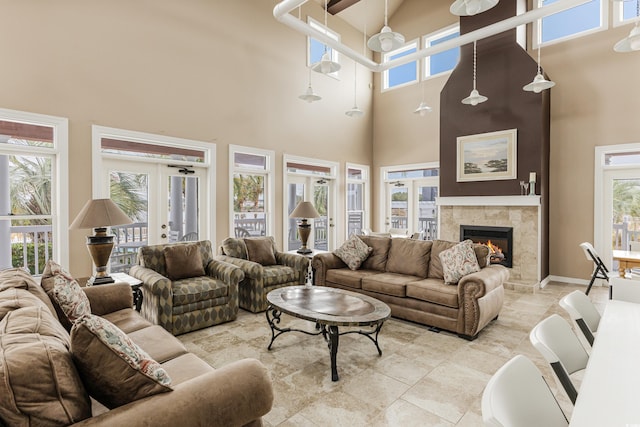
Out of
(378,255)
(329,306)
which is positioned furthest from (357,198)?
(329,306)

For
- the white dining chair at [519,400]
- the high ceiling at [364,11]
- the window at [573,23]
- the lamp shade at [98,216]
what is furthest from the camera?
the high ceiling at [364,11]

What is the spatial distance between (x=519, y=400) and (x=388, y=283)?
2.91 meters

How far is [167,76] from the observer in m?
4.81

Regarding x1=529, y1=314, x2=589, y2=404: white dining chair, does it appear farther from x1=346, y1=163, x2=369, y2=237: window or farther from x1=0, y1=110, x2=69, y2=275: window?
x1=346, y1=163, x2=369, y2=237: window

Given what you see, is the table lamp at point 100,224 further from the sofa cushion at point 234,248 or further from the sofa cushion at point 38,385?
the sofa cushion at point 38,385

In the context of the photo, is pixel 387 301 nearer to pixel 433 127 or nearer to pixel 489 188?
pixel 489 188

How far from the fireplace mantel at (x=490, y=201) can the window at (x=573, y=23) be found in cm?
291

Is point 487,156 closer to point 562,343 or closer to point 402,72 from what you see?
point 402,72

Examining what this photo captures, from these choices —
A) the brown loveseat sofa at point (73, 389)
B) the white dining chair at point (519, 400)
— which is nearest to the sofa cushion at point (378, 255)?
the brown loveseat sofa at point (73, 389)

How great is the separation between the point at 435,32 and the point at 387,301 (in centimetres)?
633

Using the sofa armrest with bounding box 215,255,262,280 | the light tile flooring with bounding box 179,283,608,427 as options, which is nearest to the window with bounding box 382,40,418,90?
the light tile flooring with bounding box 179,283,608,427

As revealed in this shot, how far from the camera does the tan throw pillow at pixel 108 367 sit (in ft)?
4.00

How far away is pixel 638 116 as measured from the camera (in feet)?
16.9

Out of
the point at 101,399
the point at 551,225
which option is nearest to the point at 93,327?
the point at 101,399
